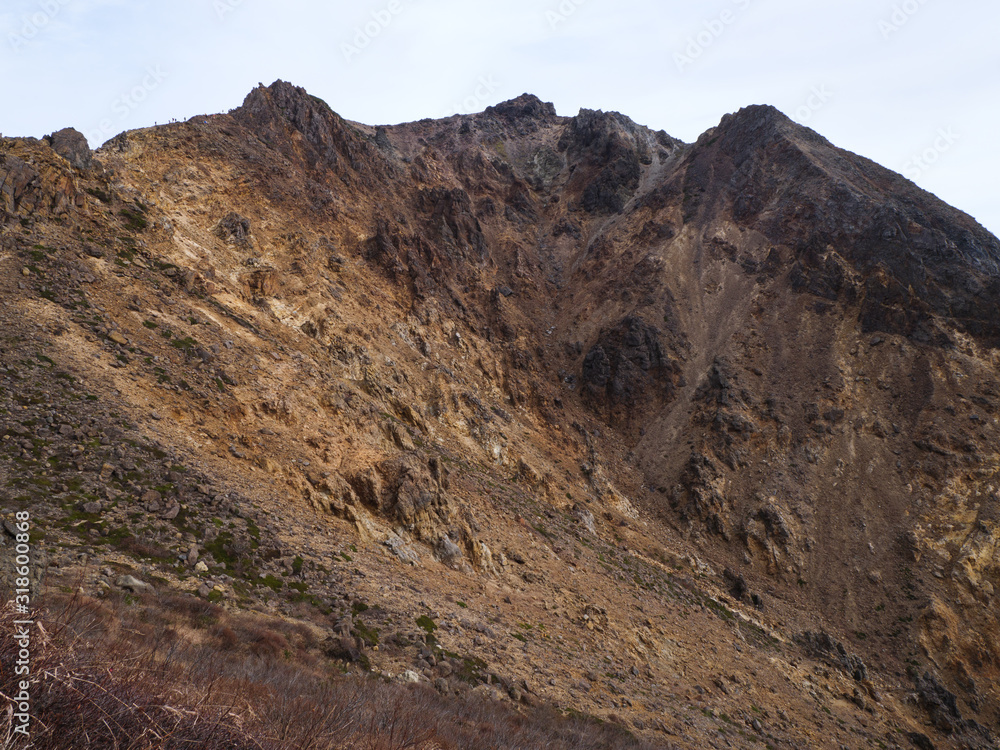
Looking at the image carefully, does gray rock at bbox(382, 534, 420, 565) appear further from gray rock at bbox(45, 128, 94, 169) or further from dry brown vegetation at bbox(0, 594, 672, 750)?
gray rock at bbox(45, 128, 94, 169)

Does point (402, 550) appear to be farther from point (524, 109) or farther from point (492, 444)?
point (524, 109)

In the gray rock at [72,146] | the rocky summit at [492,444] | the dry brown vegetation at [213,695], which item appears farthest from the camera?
the gray rock at [72,146]

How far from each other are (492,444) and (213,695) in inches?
1038

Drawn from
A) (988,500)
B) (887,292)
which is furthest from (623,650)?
(887,292)

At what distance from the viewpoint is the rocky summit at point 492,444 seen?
12102 mm

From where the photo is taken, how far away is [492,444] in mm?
31125

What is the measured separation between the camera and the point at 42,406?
1365 centimetres

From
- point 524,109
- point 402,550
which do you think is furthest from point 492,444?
point 524,109

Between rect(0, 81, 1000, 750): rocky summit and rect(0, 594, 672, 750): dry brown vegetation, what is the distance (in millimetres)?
67

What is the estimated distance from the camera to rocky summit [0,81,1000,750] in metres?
12.1

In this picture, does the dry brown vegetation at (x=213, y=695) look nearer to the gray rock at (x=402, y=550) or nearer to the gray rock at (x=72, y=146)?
the gray rock at (x=402, y=550)

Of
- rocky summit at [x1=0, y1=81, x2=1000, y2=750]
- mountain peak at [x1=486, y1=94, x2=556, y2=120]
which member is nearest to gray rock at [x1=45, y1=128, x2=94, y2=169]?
rocky summit at [x1=0, y1=81, x2=1000, y2=750]

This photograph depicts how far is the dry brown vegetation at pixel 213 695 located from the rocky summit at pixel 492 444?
67 mm

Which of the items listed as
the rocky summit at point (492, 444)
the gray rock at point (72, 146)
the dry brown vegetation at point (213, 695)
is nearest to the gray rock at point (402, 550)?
the rocky summit at point (492, 444)
